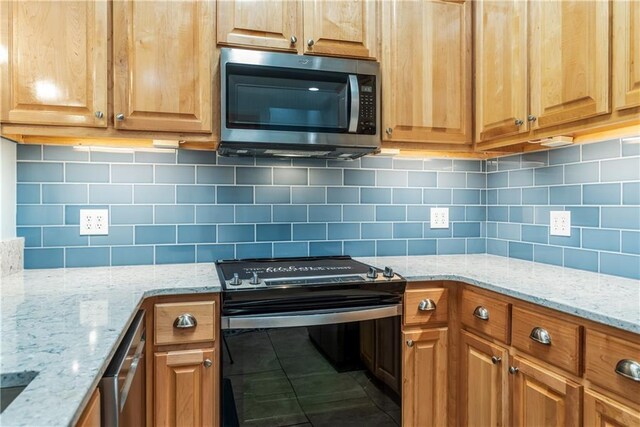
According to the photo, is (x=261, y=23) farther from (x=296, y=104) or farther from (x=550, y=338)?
(x=550, y=338)

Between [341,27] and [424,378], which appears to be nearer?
[424,378]

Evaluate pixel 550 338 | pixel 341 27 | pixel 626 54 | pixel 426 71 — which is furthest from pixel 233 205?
pixel 626 54

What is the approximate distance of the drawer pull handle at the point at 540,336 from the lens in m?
1.26

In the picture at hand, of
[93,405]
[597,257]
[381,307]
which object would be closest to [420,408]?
A: [381,307]

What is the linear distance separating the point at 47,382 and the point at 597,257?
1.91 m

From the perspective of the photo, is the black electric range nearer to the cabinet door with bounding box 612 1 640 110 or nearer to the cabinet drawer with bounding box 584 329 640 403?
the cabinet drawer with bounding box 584 329 640 403

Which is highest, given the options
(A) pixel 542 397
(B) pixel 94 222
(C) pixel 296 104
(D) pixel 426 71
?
(D) pixel 426 71

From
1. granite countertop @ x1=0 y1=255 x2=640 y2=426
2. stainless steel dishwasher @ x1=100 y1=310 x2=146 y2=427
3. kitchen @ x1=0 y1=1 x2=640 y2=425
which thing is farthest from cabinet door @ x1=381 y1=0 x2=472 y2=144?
stainless steel dishwasher @ x1=100 y1=310 x2=146 y2=427

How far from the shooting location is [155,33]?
5.44ft

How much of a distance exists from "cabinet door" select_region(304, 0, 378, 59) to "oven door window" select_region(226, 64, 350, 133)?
0.47ft

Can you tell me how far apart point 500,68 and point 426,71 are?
0.32m

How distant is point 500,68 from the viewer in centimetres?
183

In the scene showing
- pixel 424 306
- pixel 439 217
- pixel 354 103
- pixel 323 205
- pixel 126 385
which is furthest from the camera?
pixel 439 217

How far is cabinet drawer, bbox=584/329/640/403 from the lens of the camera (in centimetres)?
102
